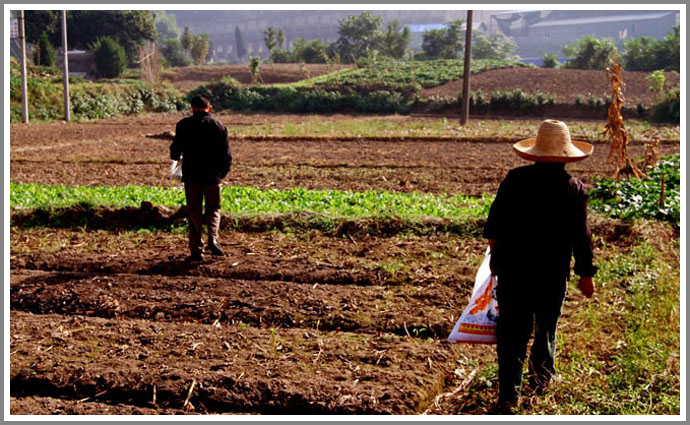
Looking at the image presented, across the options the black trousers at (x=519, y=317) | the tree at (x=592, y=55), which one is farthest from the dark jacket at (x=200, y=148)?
the tree at (x=592, y=55)

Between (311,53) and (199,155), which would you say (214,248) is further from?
(311,53)

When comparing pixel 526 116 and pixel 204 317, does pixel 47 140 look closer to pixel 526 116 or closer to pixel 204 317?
pixel 204 317

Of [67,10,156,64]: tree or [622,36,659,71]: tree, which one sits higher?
[67,10,156,64]: tree

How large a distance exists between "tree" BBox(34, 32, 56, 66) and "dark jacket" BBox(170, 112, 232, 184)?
3930 cm

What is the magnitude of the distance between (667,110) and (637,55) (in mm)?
20765

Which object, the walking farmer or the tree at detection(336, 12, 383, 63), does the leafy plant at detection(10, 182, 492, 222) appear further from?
the tree at detection(336, 12, 383, 63)

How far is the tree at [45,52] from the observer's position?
141 feet

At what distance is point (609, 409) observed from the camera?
455 centimetres

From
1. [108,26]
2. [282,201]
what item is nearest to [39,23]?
[108,26]

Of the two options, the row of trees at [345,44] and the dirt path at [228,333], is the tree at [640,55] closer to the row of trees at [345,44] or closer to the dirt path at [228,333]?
the row of trees at [345,44]

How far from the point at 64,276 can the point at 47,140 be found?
52.1 ft

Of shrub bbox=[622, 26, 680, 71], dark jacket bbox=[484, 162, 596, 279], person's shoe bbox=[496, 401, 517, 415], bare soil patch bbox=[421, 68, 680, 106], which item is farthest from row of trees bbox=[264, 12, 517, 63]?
person's shoe bbox=[496, 401, 517, 415]

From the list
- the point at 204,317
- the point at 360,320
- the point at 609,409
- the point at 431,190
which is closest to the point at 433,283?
the point at 360,320

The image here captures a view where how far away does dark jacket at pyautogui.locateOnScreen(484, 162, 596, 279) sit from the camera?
4.41 m
